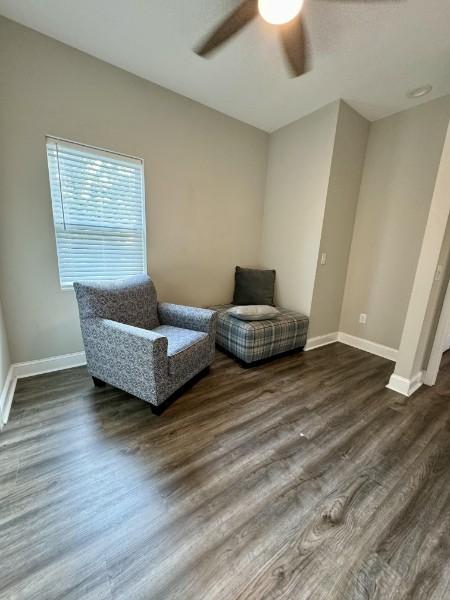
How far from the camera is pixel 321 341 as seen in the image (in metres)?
3.10

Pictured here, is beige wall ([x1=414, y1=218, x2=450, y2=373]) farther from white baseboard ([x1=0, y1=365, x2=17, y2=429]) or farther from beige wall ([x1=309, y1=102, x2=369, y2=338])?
white baseboard ([x1=0, y1=365, x2=17, y2=429])

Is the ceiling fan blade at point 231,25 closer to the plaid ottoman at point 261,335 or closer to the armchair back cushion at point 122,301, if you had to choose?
the armchair back cushion at point 122,301

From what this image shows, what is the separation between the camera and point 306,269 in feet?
9.37

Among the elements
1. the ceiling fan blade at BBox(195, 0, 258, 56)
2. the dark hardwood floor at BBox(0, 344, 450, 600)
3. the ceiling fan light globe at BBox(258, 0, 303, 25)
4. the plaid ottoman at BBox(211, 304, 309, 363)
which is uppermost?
the ceiling fan blade at BBox(195, 0, 258, 56)

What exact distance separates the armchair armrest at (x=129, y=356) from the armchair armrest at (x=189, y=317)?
21.8 inches

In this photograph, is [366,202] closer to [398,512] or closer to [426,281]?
[426,281]

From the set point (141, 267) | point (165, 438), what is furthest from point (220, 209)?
point (165, 438)

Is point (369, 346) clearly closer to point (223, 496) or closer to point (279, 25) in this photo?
point (223, 496)

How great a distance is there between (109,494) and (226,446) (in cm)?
66

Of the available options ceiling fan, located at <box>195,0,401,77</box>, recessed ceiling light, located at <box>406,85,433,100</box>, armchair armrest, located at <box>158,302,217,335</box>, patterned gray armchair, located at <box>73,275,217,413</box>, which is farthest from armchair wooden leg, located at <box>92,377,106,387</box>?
recessed ceiling light, located at <box>406,85,433,100</box>

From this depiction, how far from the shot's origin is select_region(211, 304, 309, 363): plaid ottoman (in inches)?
95.0

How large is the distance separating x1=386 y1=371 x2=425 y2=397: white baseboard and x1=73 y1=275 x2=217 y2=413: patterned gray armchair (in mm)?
1637

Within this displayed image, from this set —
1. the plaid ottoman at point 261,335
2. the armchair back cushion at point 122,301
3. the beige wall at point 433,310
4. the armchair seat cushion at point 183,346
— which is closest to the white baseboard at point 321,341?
the plaid ottoman at point 261,335

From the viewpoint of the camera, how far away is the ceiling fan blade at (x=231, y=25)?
4.67 ft
